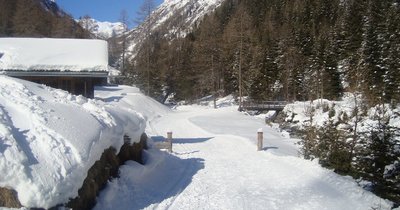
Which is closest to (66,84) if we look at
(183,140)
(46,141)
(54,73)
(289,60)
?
(54,73)

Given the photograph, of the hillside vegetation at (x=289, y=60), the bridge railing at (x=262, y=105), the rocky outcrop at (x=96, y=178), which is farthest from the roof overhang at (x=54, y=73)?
the hillside vegetation at (x=289, y=60)

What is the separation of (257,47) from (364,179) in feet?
194

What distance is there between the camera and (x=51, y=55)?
87.1 ft

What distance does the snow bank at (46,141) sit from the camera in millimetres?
6977

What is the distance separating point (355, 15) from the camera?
74.2 m

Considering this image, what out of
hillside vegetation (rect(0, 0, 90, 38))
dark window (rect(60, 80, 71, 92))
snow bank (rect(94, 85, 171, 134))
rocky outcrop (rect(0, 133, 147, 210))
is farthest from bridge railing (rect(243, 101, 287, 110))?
rocky outcrop (rect(0, 133, 147, 210))

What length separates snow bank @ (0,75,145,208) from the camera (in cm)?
698

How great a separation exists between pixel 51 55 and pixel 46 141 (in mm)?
19847

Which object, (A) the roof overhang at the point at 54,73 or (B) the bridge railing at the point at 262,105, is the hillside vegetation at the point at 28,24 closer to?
(B) the bridge railing at the point at 262,105

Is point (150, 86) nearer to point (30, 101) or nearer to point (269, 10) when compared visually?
point (269, 10)

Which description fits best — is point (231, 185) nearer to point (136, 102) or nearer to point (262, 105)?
point (136, 102)

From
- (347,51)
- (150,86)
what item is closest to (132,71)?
(150,86)

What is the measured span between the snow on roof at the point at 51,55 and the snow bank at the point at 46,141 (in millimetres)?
14296

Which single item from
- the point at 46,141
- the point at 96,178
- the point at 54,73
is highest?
the point at 54,73
